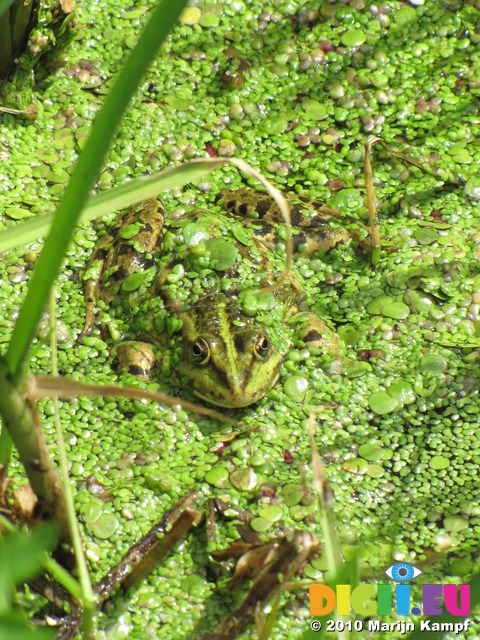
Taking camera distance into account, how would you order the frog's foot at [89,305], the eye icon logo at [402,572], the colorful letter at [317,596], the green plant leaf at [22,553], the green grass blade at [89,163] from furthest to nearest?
the frog's foot at [89,305]
the eye icon logo at [402,572]
the colorful letter at [317,596]
the green grass blade at [89,163]
the green plant leaf at [22,553]

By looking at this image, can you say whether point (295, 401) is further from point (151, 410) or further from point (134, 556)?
point (134, 556)

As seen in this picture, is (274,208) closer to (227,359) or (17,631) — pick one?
(227,359)

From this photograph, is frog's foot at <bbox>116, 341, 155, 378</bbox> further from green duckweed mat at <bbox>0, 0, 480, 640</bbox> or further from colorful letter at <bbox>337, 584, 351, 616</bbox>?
colorful letter at <bbox>337, 584, 351, 616</bbox>

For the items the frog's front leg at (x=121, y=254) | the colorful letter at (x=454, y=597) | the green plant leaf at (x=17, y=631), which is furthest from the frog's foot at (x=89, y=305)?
the green plant leaf at (x=17, y=631)

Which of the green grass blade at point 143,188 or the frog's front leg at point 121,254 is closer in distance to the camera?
the green grass blade at point 143,188

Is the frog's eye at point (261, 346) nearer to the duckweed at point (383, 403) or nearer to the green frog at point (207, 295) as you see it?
the green frog at point (207, 295)

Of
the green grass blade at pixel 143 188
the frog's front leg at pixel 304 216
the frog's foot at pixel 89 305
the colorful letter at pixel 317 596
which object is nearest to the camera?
the green grass blade at pixel 143 188

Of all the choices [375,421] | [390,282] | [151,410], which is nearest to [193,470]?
[151,410]

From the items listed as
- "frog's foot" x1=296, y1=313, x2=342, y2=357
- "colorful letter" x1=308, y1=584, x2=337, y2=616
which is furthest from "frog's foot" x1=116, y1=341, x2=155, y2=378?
"colorful letter" x1=308, y1=584, x2=337, y2=616
